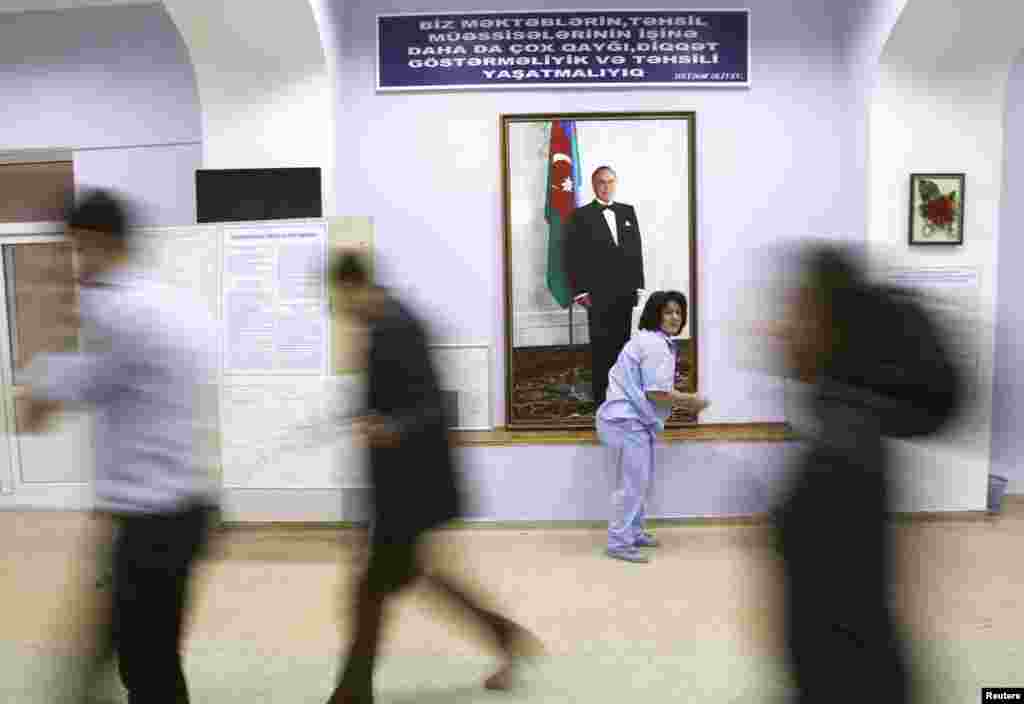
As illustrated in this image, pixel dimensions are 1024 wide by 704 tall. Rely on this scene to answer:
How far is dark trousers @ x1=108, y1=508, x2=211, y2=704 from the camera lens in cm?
159

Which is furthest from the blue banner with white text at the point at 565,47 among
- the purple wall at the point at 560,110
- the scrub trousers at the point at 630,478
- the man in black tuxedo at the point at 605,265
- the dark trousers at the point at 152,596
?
the dark trousers at the point at 152,596

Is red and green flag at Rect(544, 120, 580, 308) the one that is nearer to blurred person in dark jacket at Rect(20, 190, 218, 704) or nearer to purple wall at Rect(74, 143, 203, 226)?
purple wall at Rect(74, 143, 203, 226)

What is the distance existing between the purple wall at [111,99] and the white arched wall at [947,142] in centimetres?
437

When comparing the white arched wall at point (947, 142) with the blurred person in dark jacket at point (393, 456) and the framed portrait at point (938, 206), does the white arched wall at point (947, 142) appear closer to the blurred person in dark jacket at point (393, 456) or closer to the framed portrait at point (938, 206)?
the framed portrait at point (938, 206)

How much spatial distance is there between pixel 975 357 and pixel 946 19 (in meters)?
3.52

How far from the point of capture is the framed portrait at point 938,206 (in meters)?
4.26

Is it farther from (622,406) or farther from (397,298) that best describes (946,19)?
(397,298)

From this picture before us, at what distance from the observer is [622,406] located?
380 cm

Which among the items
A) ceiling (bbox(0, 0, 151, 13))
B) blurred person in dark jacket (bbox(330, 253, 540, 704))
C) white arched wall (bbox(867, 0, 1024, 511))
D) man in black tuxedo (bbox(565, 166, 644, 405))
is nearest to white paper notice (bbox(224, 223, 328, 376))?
man in black tuxedo (bbox(565, 166, 644, 405))

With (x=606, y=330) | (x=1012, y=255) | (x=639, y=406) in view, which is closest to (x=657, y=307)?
(x=639, y=406)

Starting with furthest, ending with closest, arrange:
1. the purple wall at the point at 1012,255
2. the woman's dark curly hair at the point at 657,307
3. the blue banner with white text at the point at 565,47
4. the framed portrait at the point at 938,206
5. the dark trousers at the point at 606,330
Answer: the purple wall at the point at 1012,255, the dark trousers at the point at 606,330, the blue banner with white text at the point at 565,47, the framed portrait at the point at 938,206, the woman's dark curly hair at the point at 657,307

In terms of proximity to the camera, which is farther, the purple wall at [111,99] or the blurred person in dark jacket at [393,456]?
the purple wall at [111,99]

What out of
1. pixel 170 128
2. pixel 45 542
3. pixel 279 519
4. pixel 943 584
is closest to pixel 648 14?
pixel 170 128

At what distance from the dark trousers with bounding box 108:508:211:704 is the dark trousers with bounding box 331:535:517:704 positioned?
527 millimetres
